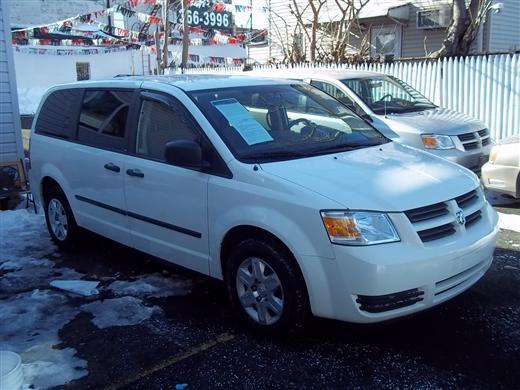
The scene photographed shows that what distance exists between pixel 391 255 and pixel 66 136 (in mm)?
3571

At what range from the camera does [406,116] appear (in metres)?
7.88

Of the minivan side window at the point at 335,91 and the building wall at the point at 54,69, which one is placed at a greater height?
the building wall at the point at 54,69

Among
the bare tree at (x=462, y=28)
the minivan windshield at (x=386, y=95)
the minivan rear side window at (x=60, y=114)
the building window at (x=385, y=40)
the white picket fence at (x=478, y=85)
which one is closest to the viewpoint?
the minivan rear side window at (x=60, y=114)

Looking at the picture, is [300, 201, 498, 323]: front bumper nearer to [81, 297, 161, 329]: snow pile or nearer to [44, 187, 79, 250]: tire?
[81, 297, 161, 329]: snow pile

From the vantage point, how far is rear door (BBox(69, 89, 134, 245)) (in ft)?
15.6

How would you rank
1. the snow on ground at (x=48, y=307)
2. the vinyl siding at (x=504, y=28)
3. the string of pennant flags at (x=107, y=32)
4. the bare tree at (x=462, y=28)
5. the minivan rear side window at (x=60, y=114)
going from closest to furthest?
the snow on ground at (x=48, y=307), the minivan rear side window at (x=60, y=114), the bare tree at (x=462, y=28), the vinyl siding at (x=504, y=28), the string of pennant flags at (x=107, y=32)

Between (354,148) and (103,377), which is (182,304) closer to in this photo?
(103,377)

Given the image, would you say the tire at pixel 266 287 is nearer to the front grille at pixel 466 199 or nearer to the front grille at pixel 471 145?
the front grille at pixel 466 199

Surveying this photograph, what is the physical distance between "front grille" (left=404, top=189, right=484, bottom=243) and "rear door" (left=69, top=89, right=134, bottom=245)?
2.43 meters

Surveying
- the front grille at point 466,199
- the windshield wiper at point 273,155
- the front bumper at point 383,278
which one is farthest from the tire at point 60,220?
the front grille at point 466,199

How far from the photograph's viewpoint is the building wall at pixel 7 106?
8422 mm

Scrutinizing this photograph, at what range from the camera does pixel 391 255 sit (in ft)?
10.6

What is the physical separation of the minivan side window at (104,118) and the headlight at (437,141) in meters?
4.07

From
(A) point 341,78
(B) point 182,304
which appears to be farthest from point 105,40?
(B) point 182,304
